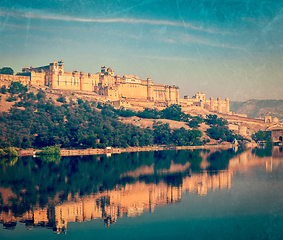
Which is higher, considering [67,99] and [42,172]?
[67,99]

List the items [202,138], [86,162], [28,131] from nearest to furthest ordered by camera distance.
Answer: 1. [86,162]
2. [28,131]
3. [202,138]

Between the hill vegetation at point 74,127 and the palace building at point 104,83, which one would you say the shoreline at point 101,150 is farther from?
the palace building at point 104,83

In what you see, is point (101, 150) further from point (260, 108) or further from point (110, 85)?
point (260, 108)

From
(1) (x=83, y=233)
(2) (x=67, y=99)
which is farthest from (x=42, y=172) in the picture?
(2) (x=67, y=99)

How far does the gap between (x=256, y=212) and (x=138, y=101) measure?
2077 inches

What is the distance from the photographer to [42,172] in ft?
82.0

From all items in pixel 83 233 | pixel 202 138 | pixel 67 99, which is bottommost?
pixel 83 233

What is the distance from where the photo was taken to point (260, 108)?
144 m

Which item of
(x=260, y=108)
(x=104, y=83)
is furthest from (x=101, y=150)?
(x=260, y=108)

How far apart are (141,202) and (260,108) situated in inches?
5349

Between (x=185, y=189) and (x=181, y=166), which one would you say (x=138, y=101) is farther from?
(x=185, y=189)

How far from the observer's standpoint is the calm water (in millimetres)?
13133

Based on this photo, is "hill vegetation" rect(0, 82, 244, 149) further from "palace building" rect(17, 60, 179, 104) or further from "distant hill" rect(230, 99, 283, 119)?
"distant hill" rect(230, 99, 283, 119)

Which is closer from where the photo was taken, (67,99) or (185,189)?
(185,189)
